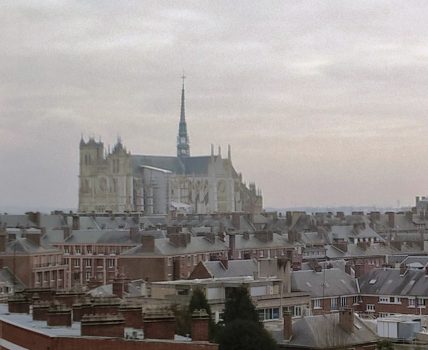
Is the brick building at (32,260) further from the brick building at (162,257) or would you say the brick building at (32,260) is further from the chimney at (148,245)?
the chimney at (148,245)

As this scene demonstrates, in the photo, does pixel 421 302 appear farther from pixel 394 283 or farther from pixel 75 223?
pixel 75 223

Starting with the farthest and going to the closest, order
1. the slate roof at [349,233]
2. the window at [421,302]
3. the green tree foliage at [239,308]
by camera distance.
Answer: the slate roof at [349,233] → the window at [421,302] → the green tree foliage at [239,308]

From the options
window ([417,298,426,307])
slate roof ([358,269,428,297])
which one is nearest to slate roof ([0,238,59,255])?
slate roof ([358,269,428,297])

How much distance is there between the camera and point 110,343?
1775 centimetres

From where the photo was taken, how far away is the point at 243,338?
2888 centimetres

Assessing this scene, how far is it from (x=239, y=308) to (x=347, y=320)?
6.53m

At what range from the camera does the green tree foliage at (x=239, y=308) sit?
109 ft

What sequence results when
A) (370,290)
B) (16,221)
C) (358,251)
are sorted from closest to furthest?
(370,290) < (358,251) < (16,221)

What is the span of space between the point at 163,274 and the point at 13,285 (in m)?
16.8

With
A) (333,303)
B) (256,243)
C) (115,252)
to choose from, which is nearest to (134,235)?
(115,252)

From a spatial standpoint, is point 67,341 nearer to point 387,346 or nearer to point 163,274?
point 387,346

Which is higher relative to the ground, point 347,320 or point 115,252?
point 115,252

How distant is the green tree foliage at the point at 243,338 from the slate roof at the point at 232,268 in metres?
28.8

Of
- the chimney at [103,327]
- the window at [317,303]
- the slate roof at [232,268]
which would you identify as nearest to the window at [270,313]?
the window at [317,303]
